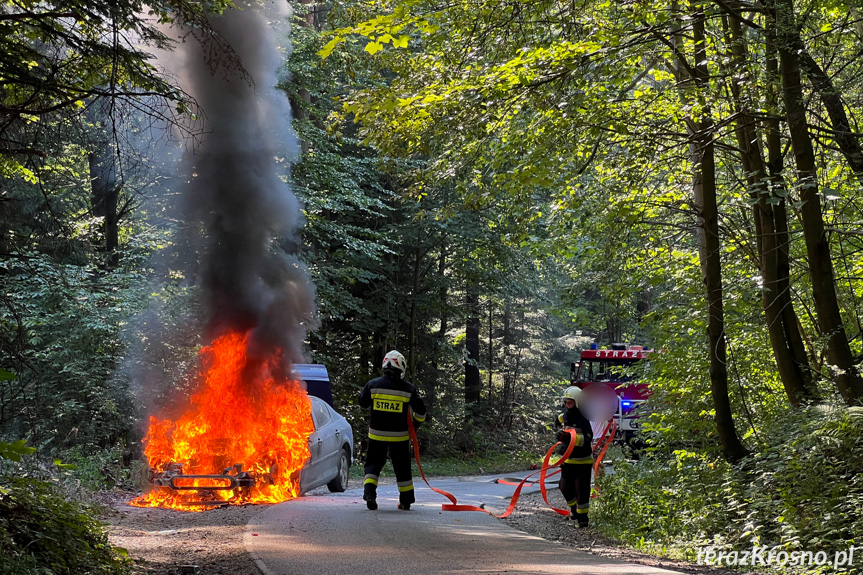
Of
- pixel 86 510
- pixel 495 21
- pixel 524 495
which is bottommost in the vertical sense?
pixel 524 495

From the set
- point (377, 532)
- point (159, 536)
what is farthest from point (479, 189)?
point (159, 536)

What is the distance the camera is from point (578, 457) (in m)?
10.5

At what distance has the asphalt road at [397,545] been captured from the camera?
6.47 meters

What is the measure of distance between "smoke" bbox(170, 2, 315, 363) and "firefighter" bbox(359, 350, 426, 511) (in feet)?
9.46

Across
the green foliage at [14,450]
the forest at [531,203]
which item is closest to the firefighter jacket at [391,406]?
the forest at [531,203]

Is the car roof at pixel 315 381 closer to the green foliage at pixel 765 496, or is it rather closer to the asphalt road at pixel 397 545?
the asphalt road at pixel 397 545

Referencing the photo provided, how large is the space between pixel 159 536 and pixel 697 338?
24.6 ft

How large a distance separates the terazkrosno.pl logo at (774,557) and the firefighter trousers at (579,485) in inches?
96.6

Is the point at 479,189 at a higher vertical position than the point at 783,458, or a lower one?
higher

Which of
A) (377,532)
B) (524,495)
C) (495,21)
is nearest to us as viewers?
(377,532)

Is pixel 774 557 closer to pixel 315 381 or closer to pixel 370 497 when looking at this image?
pixel 370 497

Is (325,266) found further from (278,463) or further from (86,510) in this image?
(86,510)

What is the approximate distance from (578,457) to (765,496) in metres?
2.87

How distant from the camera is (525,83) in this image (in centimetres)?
834
